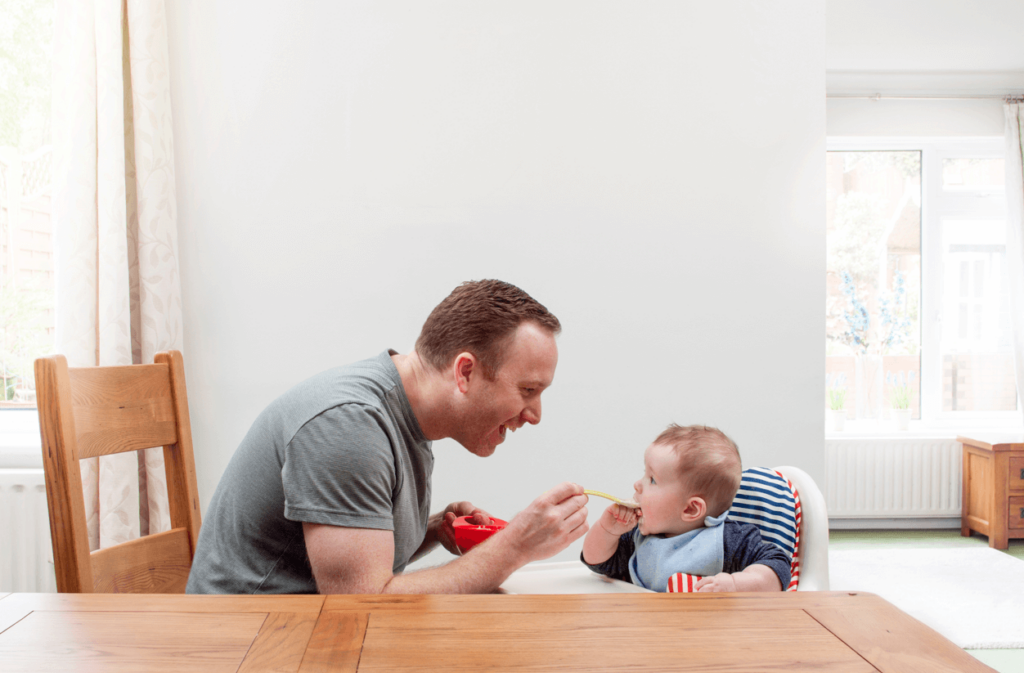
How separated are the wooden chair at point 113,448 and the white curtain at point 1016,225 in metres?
4.61

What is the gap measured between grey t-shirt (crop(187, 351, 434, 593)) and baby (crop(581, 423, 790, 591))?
0.46 m

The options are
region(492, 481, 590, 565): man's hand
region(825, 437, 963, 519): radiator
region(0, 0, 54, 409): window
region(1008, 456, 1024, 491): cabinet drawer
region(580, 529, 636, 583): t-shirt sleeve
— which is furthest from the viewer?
region(825, 437, 963, 519): radiator

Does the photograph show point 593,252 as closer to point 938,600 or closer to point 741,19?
point 741,19

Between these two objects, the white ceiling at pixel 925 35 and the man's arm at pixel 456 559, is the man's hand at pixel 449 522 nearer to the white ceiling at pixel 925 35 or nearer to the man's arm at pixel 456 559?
the man's arm at pixel 456 559

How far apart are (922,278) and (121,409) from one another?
14.8 ft

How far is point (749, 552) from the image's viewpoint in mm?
1334

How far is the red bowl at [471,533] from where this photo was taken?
1.33 m

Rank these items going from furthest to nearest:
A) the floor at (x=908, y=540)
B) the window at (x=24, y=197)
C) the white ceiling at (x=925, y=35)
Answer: the floor at (x=908, y=540) < the white ceiling at (x=925, y=35) < the window at (x=24, y=197)

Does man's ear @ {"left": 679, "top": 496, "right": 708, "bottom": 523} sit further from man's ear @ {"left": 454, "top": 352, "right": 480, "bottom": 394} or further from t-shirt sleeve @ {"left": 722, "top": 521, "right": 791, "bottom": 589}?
man's ear @ {"left": 454, "top": 352, "right": 480, "bottom": 394}

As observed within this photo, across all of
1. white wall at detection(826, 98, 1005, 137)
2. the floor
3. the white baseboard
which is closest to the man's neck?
the floor

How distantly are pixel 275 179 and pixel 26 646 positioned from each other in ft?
5.65

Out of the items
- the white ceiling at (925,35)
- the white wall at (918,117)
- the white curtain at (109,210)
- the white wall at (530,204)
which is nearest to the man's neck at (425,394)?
the white wall at (530,204)

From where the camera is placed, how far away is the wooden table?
0.67m

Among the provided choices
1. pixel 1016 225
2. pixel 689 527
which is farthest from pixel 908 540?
pixel 689 527
